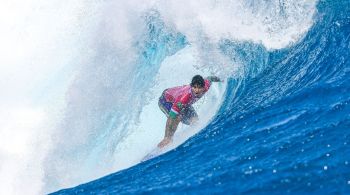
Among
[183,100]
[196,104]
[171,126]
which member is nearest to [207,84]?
[183,100]

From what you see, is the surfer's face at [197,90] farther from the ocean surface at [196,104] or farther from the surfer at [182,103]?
the ocean surface at [196,104]

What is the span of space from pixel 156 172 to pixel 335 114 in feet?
6.63

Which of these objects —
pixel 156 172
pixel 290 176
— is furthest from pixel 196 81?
pixel 290 176

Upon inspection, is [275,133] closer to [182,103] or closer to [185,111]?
[182,103]

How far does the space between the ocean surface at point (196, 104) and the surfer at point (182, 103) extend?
16 centimetres

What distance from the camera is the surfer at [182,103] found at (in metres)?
7.29

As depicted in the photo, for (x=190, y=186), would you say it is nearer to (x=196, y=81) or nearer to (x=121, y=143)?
(x=196, y=81)

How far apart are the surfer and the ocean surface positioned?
0.16 metres

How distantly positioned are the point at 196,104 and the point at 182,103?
51.0 inches

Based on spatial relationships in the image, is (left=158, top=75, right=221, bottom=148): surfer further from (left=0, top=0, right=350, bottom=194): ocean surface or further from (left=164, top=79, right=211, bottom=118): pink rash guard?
(left=0, top=0, right=350, bottom=194): ocean surface

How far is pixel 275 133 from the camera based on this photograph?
5.98 m

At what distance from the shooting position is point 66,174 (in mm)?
8656

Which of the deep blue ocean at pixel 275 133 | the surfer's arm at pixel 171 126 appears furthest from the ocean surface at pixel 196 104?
the surfer's arm at pixel 171 126

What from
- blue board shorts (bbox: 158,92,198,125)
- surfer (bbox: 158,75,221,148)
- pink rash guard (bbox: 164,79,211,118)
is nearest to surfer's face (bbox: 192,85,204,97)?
surfer (bbox: 158,75,221,148)
